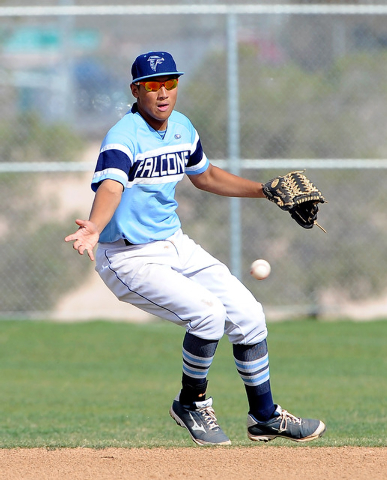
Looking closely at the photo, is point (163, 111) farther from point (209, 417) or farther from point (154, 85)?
point (209, 417)

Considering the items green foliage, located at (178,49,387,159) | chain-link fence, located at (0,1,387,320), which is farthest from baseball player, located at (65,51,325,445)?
green foliage, located at (178,49,387,159)

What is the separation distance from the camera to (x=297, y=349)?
994 centimetres

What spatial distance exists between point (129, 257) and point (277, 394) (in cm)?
345

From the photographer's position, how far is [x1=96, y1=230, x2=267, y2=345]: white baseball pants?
438 cm

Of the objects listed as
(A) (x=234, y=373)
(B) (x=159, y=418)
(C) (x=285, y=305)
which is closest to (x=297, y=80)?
(C) (x=285, y=305)

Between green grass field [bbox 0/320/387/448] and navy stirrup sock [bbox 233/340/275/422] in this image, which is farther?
green grass field [bbox 0/320/387/448]

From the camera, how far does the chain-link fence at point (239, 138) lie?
11.3 meters

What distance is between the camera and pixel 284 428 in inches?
182

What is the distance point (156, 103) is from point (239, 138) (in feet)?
23.7

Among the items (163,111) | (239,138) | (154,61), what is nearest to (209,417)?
(163,111)

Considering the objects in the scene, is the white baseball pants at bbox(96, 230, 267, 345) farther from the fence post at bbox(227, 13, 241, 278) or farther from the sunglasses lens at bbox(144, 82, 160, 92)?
the fence post at bbox(227, 13, 241, 278)

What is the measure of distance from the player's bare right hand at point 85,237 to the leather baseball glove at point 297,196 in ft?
4.09

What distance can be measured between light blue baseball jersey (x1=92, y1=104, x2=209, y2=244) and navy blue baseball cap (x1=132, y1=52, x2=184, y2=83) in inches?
8.4

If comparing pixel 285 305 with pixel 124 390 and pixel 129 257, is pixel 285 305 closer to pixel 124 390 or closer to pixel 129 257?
pixel 124 390
